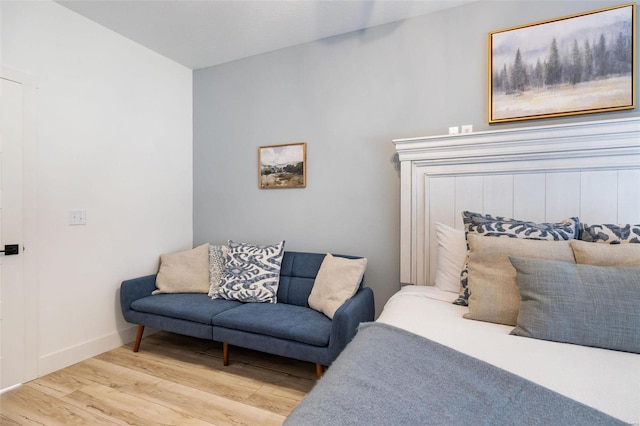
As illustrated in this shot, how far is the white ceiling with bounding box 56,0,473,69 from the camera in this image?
238 centimetres

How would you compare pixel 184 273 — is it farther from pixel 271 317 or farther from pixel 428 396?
pixel 428 396

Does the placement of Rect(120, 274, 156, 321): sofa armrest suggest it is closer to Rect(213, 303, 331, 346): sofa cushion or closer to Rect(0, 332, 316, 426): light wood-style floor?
Rect(0, 332, 316, 426): light wood-style floor

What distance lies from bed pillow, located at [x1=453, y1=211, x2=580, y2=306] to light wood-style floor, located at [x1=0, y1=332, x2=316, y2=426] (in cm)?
127

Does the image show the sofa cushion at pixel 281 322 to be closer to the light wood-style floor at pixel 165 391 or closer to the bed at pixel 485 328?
the light wood-style floor at pixel 165 391

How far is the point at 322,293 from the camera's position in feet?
7.80

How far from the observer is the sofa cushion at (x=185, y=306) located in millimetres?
2402

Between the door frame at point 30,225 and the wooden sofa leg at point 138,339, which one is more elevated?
the door frame at point 30,225

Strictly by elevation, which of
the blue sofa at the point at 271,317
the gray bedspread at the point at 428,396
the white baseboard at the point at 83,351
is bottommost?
the white baseboard at the point at 83,351

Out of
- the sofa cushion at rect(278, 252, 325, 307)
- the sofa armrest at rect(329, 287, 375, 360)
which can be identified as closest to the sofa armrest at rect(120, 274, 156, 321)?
the sofa cushion at rect(278, 252, 325, 307)

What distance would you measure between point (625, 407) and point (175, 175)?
3.53 metres

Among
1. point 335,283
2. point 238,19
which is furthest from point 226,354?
point 238,19

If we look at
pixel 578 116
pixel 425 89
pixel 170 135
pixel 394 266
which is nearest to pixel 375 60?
pixel 425 89

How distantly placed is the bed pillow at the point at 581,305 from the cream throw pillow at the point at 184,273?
8.20 ft

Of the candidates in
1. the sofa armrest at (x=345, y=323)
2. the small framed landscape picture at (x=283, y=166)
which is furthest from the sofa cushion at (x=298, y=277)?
the small framed landscape picture at (x=283, y=166)
